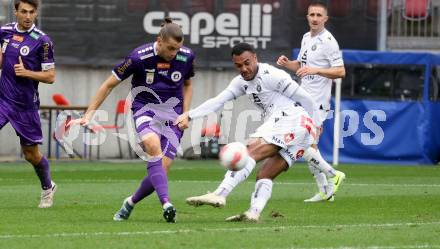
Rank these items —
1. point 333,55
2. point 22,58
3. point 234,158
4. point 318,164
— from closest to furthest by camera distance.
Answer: point 234,158 < point 22,58 < point 318,164 < point 333,55

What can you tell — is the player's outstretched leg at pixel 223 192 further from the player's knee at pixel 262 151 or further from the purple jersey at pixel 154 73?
the purple jersey at pixel 154 73

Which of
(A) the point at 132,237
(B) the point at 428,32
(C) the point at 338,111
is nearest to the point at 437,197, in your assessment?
(A) the point at 132,237

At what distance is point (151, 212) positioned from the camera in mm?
13242

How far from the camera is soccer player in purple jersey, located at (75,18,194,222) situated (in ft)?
39.0

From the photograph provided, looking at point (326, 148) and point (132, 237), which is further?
point (326, 148)

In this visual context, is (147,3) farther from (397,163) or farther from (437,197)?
(437,197)

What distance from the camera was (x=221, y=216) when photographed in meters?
12.8

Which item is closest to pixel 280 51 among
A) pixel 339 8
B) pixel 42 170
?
pixel 339 8

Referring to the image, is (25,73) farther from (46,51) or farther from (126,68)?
(126,68)

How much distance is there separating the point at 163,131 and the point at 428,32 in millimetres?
15780

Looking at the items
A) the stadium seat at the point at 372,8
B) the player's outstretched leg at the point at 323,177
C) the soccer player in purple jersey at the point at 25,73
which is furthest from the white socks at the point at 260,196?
the stadium seat at the point at 372,8

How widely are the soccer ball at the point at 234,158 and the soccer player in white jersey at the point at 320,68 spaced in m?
3.70

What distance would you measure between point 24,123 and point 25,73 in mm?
722

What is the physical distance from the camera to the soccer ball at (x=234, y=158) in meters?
11.4
